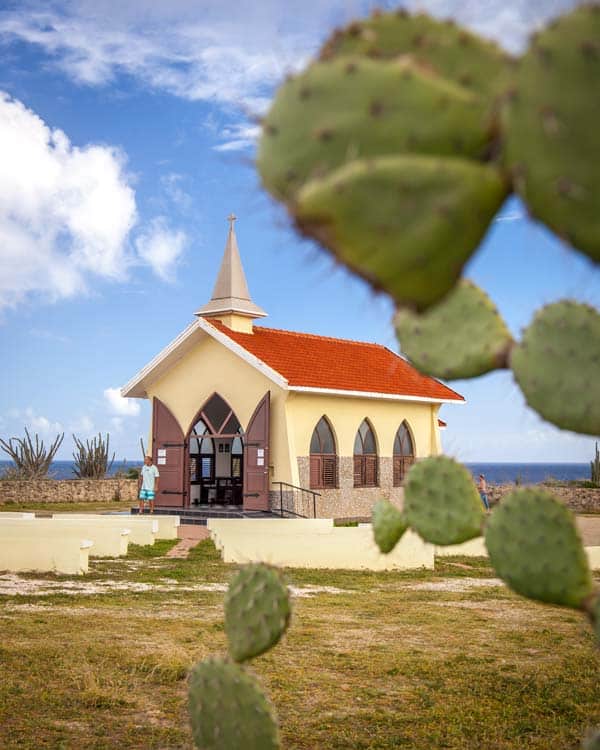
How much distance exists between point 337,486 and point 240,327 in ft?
18.3

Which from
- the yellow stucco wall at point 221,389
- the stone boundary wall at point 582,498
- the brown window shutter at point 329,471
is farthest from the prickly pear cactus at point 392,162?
the stone boundary wall at point 582,498

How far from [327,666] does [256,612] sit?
4.81 meters

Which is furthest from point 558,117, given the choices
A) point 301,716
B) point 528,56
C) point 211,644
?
point 211,644

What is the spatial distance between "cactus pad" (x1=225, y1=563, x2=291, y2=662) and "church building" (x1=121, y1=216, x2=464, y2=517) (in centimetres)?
1895

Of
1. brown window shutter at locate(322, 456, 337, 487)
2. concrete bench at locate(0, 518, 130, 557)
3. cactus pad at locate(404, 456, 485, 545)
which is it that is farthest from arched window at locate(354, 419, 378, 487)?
cactus pad at locate(404, 456, 485, 545)

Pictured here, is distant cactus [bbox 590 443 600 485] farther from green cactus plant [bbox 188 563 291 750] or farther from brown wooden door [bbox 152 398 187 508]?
green cactus plant [bbox 188 563 291 750]

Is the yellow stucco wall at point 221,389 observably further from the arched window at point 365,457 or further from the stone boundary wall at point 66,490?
the stone boundary wall at point 66,490

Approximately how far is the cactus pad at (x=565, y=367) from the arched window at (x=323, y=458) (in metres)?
21.4

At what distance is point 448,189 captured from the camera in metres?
1.74

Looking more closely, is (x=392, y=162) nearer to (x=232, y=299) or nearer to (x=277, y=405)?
(x=277, y=405)

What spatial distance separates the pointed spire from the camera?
26406 millimetres

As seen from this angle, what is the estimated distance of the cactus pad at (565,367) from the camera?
3.54 metres

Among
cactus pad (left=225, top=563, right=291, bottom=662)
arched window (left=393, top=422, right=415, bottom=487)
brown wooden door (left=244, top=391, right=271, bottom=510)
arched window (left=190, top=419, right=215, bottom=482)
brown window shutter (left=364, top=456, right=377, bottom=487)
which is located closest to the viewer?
cactus pad (left=225, top=563, right=291, bottom=662)

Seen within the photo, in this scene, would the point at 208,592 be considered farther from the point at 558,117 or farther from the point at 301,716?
the point at 558,117
